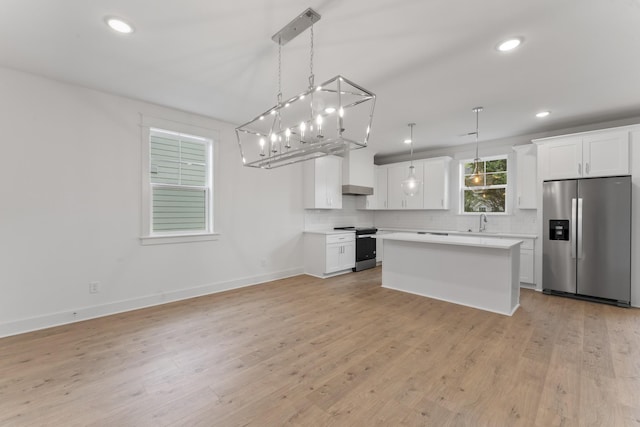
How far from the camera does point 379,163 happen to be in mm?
7816

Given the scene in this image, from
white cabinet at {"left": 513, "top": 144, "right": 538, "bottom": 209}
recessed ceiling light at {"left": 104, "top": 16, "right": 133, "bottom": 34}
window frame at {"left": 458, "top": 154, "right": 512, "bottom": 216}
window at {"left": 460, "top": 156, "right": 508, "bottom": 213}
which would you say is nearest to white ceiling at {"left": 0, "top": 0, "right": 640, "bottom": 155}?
recessed ceiling light at {"left": 104, "top": 16, "right": 133, "bottom": 34}

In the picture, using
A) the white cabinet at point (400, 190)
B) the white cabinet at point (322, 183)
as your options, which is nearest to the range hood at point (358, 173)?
the white cabinet at point (322, 183)

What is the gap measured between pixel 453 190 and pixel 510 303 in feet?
10.4

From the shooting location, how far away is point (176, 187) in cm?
423

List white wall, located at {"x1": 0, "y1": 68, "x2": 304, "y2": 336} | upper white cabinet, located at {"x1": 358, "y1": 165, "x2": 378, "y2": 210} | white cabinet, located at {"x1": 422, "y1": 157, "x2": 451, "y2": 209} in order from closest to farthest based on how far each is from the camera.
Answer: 1. white wall, located at {"x1": 0, "y1": 68, "x2": 304, "y2": 336}
2. white cabinet, located at {"x1": 422, "y1": 157, "x2": 451, "y2": 209}
3. upper white cabinet, located at {"x1": 358, "y1": 165, "x2": 378, "y2": 210}

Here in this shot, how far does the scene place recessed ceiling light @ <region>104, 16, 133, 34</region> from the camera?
85.8 inches

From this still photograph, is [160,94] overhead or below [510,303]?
overhead

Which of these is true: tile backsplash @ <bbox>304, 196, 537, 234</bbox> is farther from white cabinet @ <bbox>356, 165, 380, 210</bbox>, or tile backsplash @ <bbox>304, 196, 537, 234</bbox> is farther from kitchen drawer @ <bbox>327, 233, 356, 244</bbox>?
kitchen drawer @ <bbox>327, 233, 356, 244</bbox>

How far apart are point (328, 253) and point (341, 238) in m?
0.47

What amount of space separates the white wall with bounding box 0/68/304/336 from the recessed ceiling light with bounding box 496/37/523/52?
391 centimetres

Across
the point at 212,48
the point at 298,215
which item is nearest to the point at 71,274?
the point at 212,48

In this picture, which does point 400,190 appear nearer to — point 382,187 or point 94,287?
point 382,187

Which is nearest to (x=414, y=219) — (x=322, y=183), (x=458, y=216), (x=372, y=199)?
(x=458, y=216)

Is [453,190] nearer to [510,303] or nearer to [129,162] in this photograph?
[510,303]
